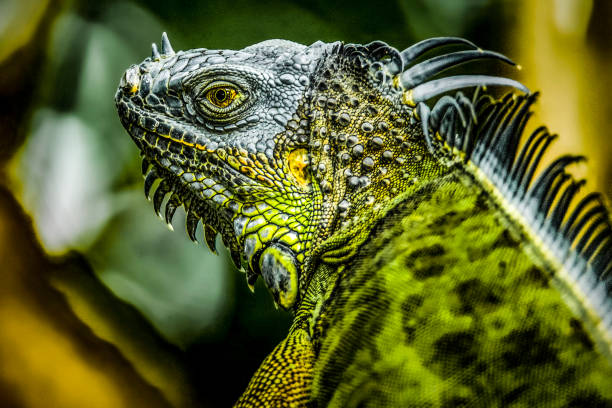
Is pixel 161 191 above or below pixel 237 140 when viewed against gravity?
below

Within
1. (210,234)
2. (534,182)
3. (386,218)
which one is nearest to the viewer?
(534,182)

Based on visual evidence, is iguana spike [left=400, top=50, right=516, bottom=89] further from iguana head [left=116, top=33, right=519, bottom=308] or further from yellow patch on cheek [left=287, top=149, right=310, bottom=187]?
yellow patch on cheek [left=287, top=149, right=310, bottom=187]

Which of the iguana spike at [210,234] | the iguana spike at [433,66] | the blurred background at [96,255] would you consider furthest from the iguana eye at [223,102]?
the blurred background at [96,255]

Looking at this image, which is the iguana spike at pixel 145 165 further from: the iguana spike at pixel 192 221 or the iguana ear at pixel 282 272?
the iguana ear at pixel 282 272

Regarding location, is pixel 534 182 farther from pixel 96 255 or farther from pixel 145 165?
pixel 96 255

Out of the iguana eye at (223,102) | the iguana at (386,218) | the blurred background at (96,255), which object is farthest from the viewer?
the blurred background at (96,255)

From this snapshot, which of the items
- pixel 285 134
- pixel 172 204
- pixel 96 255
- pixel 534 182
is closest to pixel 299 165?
pixel 285 134

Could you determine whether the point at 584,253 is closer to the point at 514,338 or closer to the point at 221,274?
the point at 514,338
